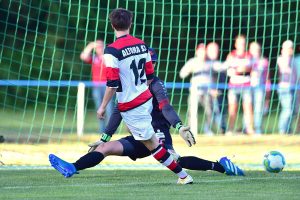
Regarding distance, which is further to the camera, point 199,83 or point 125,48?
point 199,83

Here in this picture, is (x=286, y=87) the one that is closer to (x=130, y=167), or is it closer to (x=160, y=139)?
(x=130, y=167)

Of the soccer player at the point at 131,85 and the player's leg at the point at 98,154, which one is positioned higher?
the soccer player at the point at 131,85

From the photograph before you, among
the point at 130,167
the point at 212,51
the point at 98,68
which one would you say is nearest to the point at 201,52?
the point at 212,51

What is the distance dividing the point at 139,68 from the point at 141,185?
111 cm

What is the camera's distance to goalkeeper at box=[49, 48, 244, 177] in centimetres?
1061

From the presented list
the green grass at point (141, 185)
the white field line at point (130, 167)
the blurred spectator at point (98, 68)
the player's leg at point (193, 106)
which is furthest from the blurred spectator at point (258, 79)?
the green grass at point (141, 185)

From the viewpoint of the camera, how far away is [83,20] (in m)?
20.0

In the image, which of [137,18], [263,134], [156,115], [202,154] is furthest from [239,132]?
[156,115]

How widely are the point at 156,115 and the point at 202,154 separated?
14.3 ft

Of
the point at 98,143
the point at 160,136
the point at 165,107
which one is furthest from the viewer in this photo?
the point at 160,136

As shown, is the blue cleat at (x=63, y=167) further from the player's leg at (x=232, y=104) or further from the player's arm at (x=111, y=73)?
the player's leg at (x=232, y=104)

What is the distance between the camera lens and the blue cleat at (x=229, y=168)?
11398 millimetres

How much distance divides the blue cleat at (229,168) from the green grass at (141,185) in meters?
0.08

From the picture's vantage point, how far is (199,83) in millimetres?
19984
